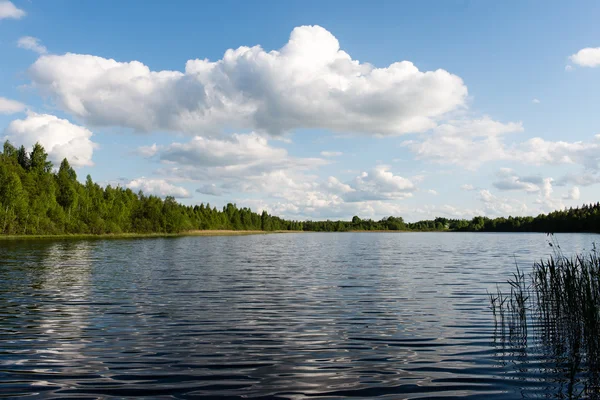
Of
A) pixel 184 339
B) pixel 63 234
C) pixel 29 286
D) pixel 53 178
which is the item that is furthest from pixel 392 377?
pixel 53 178

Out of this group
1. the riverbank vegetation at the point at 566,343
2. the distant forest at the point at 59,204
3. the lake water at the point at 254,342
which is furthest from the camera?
the distant forest at the point at 59,204

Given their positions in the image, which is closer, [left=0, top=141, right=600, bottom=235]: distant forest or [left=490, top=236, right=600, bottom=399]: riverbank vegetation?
[left=490, top=236, right=600, bottom=399]: riverbank vegetation

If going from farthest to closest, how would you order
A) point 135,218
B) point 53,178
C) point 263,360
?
point 135,218 → point 53,178 → point 263,360

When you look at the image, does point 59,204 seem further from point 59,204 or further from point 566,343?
point 566,343

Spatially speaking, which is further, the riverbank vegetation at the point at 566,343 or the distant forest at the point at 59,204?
the distant forest at the point at 59,204

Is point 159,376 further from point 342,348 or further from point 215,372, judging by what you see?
point 342,348

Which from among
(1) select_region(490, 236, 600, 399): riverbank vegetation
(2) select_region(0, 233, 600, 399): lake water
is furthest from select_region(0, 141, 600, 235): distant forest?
(1) select_region(490, 236, 600, 399): riverbank vegetation

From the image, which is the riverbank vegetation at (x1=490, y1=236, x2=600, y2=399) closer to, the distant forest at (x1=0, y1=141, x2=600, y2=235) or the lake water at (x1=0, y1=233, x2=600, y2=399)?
the lake water at (x1=0, y1=233, x2=600, y2=399)

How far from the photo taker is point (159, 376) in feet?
40.4

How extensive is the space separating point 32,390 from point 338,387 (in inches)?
308

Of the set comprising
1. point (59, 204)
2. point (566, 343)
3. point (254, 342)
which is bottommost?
point (566, 343)

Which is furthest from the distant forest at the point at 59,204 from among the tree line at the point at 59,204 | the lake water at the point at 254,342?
the lake water at the point at 254,342

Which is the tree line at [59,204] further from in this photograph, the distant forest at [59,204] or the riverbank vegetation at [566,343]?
the riverbank vegetation at [566,343]

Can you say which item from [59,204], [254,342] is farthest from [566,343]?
[59,204]
